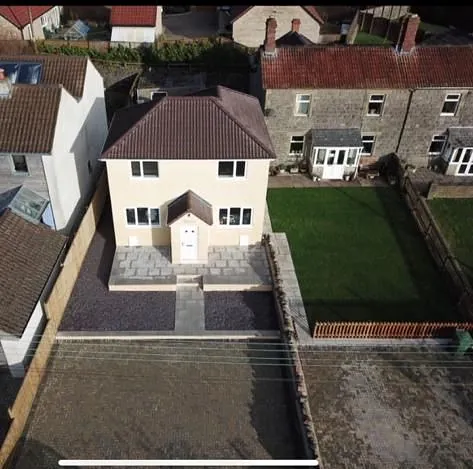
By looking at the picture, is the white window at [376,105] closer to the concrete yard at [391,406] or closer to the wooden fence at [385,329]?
the wooden fence at [385,329]

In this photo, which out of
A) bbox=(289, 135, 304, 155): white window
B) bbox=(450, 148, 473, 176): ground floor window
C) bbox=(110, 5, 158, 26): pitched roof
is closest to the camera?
bbox=(450, 148, 473, 176): ground floor window

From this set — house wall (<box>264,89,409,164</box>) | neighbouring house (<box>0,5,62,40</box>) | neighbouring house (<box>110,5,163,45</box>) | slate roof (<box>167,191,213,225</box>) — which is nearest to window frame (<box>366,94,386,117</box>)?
house wall (<box>264,89,409,164</box>)

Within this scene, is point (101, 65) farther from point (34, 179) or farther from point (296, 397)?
point (296, 397)

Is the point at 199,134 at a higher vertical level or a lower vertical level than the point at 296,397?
higher

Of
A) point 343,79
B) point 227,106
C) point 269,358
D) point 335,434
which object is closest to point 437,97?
point 343,79

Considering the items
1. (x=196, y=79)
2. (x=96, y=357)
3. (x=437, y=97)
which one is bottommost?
(x=96, y=357)

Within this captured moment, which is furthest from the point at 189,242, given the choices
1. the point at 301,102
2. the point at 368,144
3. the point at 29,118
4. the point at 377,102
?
the point at 377,102

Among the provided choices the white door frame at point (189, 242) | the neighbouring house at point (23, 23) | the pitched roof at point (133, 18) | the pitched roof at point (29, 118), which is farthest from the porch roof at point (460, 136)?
the neighbouring house at point (23, 23)

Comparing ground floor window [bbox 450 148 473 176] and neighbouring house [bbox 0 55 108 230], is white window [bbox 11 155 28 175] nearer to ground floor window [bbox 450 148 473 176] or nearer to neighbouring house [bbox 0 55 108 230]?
neighbouring house [bbox 0 55 108 230]
